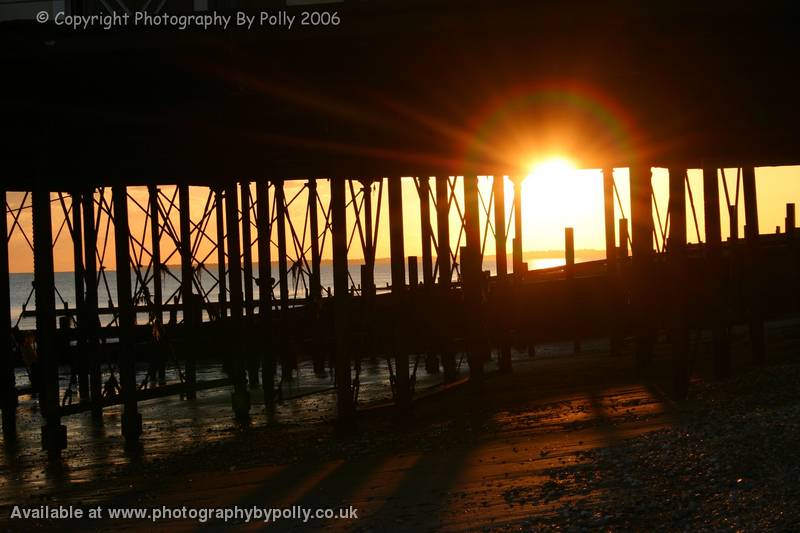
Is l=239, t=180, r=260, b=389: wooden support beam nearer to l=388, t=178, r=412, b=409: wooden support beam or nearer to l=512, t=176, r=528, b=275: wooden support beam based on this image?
l=512, t=176, r=528, b=275: wooden support beam

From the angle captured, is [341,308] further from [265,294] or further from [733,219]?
[733,219]

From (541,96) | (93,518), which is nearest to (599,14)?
(541,96)

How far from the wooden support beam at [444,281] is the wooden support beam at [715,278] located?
15.5ft

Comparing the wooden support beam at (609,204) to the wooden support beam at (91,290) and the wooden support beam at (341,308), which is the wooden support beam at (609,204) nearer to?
the wooden support beam at (91,290)

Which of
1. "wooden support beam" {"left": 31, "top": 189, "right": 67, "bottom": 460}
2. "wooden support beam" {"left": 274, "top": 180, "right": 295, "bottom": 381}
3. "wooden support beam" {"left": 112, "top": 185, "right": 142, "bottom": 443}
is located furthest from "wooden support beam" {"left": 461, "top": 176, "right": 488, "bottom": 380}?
"wooden support beam" {"left": 31, "top": 189, "right": 67, "bottom": 460}

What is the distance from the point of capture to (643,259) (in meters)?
21.6

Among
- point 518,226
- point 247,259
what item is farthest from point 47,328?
point 518,226

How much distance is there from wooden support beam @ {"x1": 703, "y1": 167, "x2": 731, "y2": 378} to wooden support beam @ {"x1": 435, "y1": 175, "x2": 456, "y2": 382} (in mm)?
4719

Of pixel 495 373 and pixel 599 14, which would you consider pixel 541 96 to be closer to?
pixel 599 14

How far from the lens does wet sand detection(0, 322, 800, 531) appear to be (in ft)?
33.7

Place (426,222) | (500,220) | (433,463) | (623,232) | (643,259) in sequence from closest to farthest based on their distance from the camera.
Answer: (433,463) → (643,259) → (426,222) → (500,220) → (623,232)

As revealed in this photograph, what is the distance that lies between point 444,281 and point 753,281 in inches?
241

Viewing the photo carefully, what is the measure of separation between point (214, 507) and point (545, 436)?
4541mm

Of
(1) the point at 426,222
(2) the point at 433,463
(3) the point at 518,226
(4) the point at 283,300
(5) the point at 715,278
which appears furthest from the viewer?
(3) the point at 518,226
